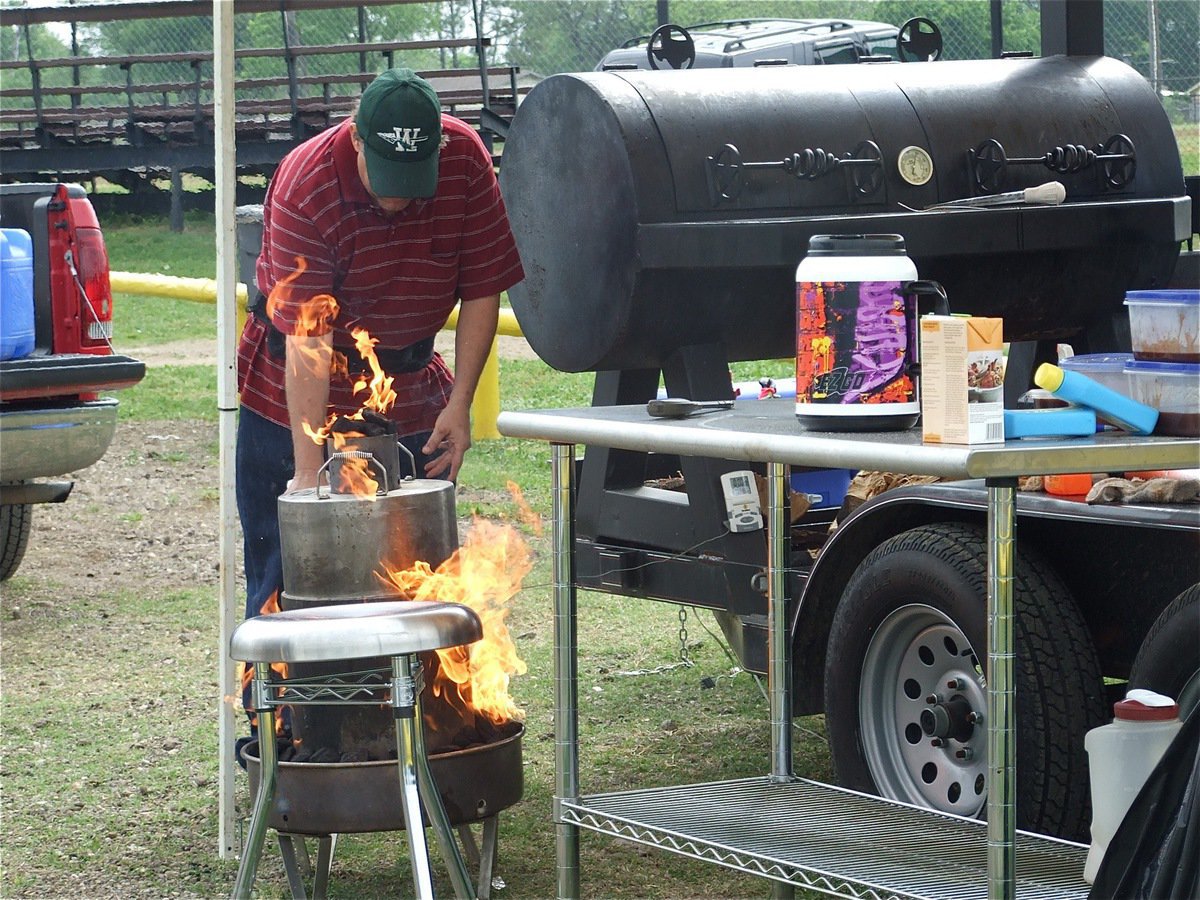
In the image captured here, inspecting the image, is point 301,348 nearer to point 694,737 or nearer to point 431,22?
point 694,737

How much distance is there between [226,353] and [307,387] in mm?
212

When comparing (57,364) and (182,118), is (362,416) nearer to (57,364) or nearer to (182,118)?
(57,364)

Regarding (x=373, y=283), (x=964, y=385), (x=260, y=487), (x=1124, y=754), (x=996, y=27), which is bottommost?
(x=1124, y=754)

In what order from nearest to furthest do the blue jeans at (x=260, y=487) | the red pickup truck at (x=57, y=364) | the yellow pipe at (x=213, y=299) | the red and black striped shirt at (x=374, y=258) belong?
1. the red and black striped shirt at (x=374, y=258)
2. the blue jeans at (x=260, y=487)
3. the red pickup truck at (x=57, y=364)
4. the yellow pipe at (x=213, y=299)

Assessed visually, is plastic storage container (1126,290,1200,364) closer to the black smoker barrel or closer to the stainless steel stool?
the stainless steel stool

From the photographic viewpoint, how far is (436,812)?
3457mm

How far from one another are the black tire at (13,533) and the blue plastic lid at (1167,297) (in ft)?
18.1

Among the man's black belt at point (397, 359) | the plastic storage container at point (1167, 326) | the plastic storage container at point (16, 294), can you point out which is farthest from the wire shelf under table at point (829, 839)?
the plastic storage container at point (16, 294)

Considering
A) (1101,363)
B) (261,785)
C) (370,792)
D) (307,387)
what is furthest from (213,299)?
(1101,363)

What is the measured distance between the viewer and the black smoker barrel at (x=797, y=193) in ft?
15.7

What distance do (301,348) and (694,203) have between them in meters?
1.17

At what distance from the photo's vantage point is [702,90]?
16.2 ft

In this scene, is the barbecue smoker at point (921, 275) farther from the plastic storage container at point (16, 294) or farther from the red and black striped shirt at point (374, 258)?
the plastic storage container at point (16, 294)

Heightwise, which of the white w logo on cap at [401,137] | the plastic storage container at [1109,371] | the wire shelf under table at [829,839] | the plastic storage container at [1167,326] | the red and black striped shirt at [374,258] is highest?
the white w logo on cap at [401,137]
